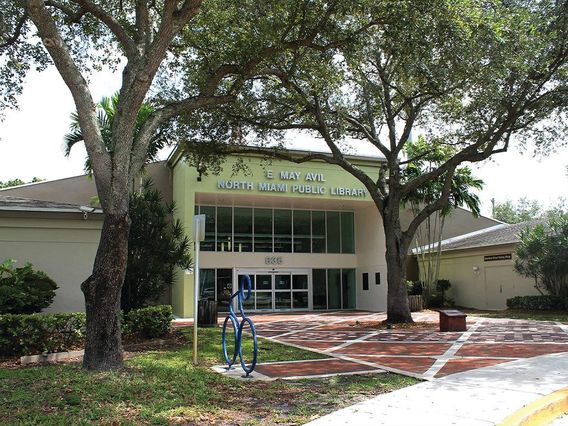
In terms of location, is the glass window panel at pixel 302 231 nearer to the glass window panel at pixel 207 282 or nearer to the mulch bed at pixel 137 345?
the glass window panel at pixel 207 282

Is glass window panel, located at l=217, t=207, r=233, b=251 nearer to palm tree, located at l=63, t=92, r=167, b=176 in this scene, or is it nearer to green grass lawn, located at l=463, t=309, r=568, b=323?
palm tree, located at l=63, t=92, r=167, b=176

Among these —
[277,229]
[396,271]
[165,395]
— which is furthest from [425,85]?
[277,229]

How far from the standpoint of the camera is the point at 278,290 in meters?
28.2

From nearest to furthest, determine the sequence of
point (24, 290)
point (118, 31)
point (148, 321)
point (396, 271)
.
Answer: point (118, 31) → point (24, 290) → point (148, 321) → point (396, 271)

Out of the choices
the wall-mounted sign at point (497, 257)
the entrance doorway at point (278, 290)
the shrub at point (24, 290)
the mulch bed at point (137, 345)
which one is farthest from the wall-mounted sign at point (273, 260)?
the shrub at point (24, 290)

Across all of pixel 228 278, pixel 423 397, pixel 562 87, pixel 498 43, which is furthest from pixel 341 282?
pixel 423 397

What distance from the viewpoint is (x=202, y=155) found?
18.3m

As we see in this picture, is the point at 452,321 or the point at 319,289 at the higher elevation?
the point at 319,289

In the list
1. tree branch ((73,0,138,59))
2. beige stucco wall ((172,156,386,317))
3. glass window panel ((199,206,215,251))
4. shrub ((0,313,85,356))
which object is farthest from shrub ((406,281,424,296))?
tree branch ((73,0,138,59))

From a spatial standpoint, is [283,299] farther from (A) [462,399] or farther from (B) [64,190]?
(A) [462,399]

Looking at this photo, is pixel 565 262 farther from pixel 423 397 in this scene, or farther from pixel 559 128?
pixel 423 397

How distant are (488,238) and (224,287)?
1461 cm

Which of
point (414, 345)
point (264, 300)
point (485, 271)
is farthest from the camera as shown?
point (264, 300)

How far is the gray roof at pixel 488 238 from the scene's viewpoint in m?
26.8
